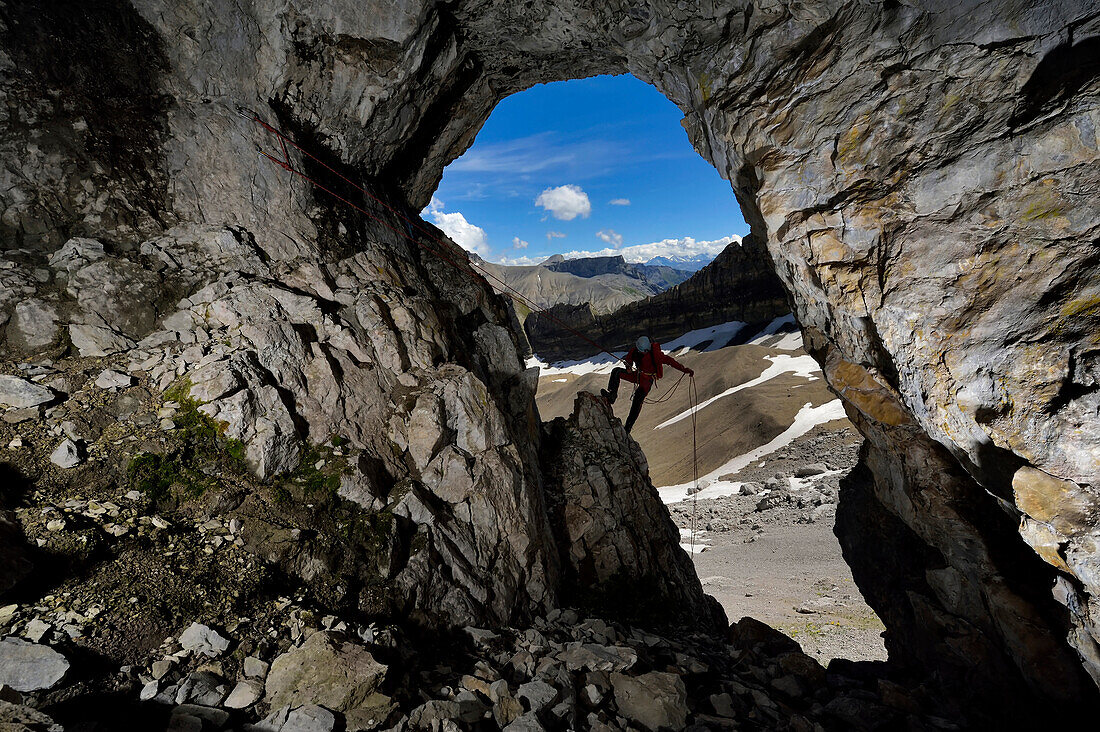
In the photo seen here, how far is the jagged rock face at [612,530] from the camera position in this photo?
30.1 ft

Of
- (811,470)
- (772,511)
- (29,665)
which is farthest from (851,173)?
(811,470)

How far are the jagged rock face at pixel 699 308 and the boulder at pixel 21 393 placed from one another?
56428mm

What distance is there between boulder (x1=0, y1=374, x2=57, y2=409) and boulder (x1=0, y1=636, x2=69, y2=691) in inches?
123

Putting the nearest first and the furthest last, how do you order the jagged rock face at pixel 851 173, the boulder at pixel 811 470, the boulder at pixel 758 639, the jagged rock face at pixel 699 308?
1. the jagged rock face at pixel 851 173
2. the boulder at pixel 758 639
3. the boulder at pixel 811 470
4. the jagged rock face at pixel 699 308

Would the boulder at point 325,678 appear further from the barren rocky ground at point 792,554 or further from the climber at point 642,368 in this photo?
the barren rocky ground at point 792,554

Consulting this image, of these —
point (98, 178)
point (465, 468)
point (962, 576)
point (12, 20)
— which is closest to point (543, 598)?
point (465, 468)

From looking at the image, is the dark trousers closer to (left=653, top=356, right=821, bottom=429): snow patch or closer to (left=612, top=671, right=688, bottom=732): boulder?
(left=612, top=671, right=688, bottom=732): boulder

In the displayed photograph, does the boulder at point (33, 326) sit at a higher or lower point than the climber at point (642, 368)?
higher

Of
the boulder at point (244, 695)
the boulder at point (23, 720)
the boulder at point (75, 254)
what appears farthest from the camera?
the boulder at point (75, 254)

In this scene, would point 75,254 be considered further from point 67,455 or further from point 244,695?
point 244,695

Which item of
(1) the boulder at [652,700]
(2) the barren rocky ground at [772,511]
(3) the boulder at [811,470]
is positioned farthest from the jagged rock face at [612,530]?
(3) the boulder at [811,470]

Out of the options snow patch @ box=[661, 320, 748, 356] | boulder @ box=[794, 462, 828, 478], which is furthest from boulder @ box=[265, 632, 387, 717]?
snow patch @ box=[661, 320, 748, 356]

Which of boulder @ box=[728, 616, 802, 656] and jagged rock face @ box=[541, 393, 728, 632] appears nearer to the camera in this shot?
boulder @ box=[728, 616, 802, 656]

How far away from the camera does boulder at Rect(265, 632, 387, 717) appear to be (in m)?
3.68
